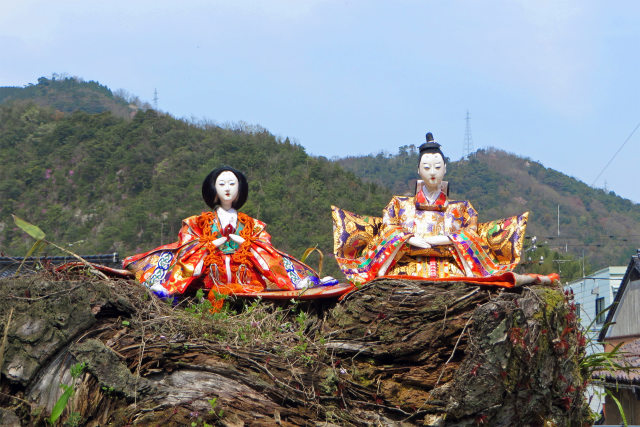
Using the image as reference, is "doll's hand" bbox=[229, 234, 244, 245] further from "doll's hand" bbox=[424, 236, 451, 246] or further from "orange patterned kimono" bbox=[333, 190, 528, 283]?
"doll's hand" bbox=[424, 236, 451, 246]

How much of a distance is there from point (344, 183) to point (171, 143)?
386 inches

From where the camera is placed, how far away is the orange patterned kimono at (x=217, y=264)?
25.3 ft

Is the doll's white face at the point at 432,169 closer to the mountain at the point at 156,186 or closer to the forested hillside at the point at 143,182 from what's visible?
the mountain at the point at 156,186

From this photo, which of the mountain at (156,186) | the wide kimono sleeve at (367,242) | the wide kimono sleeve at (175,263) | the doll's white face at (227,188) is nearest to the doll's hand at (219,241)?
the wide kimono sleeve at (175,263)

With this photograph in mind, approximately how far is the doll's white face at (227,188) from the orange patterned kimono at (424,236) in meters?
1.11

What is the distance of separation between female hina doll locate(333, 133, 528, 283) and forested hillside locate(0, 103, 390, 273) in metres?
15.6

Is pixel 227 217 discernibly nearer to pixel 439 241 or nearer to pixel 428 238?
pixel 428 238

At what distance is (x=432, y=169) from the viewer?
316 inches

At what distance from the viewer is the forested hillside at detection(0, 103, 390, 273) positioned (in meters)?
26.4

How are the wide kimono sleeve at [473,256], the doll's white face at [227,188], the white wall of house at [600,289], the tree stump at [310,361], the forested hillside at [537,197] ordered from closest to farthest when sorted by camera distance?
the tree stump at [310,361], the wide kimono sleeve at [473,256], the doll's white face at [227,188], the white wall of house at [600,289], the forested hillside at [537,197]

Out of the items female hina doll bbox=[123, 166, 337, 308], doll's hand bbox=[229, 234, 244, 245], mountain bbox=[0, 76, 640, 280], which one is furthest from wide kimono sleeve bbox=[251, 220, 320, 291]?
mountain bbox=[0, 76, 640, 280]

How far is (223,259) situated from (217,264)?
0.09 m

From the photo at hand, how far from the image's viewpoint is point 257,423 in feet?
19.0

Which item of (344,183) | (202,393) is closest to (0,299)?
(202,393)
